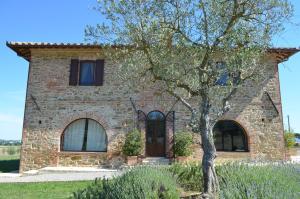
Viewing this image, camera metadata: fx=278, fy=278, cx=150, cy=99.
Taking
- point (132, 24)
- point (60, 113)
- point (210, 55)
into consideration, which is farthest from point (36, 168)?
point (210, 55)

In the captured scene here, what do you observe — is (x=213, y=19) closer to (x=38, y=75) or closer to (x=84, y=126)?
(x=84, y=126)

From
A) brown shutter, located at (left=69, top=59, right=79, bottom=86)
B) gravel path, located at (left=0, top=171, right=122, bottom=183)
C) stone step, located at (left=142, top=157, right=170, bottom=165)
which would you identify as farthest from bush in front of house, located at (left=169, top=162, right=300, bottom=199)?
brown shutter, located at (left=69, top=59, right=79, bottom=86)

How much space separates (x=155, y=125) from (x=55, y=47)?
5995mm

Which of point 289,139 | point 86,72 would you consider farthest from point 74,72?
point 289,139

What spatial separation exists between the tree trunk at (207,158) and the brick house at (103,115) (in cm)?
672

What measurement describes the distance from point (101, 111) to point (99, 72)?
1.89m

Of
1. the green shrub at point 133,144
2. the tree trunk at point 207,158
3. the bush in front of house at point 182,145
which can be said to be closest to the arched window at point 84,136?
the green shrub at point 133,144

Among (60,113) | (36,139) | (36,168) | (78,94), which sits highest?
(78,94)

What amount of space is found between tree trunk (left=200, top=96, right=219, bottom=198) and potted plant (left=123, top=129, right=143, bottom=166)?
20.9 feet

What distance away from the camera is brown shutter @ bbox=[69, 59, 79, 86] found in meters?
Answer: 13.2

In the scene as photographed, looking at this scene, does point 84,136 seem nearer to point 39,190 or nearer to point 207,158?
point 39,190

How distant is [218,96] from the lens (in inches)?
308

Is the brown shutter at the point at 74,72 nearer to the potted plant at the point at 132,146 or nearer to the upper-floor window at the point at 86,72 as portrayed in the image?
the upper-floor window at the point at 86,72

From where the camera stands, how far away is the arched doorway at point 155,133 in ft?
42.3
